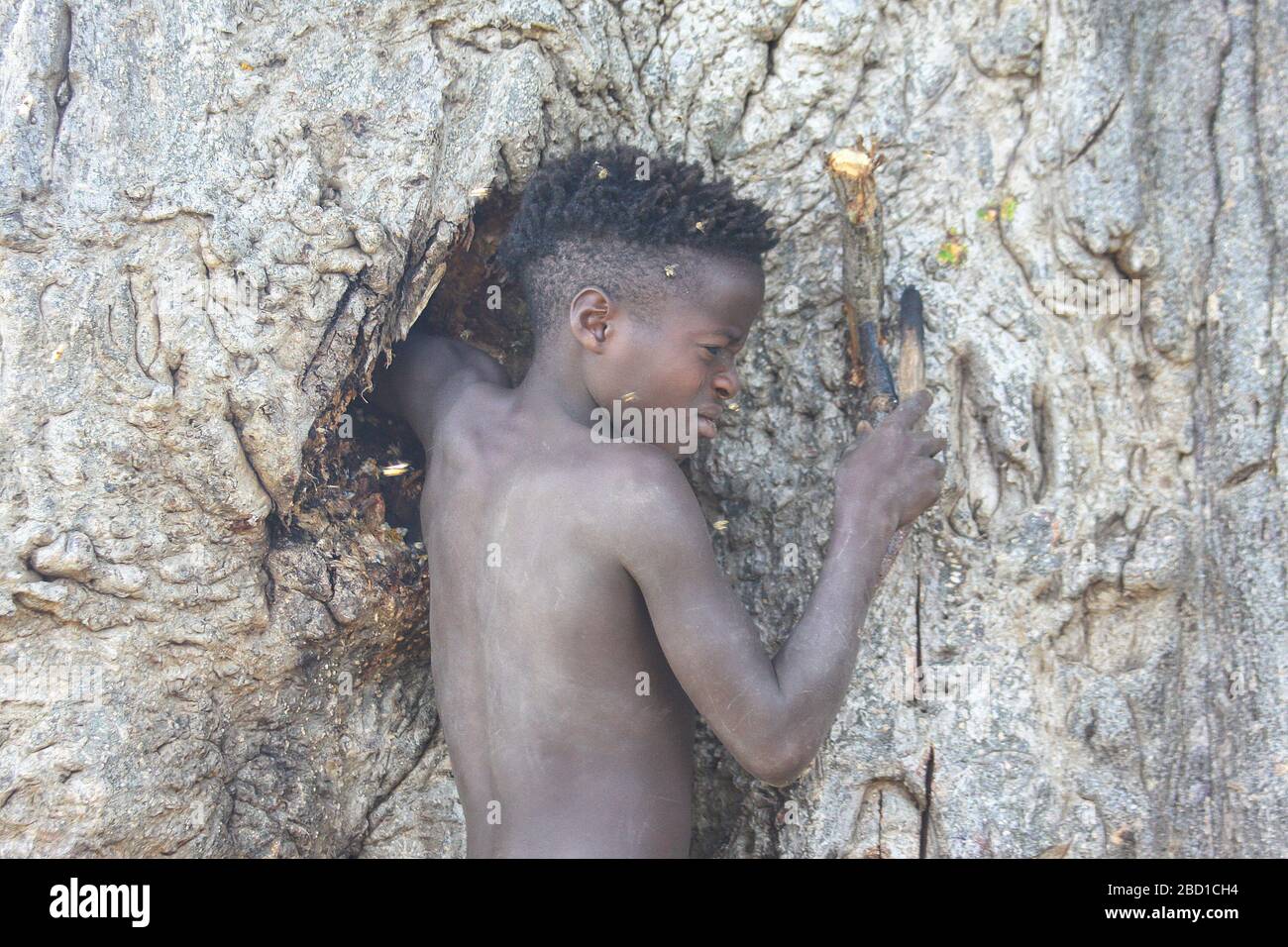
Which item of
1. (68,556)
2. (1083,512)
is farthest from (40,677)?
(1083,512)

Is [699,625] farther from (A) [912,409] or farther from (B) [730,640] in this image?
(A) [912,409]

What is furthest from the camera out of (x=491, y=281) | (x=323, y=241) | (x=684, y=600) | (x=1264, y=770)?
(x=491, y=281)

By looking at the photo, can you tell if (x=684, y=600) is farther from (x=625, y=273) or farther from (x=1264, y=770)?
(x=1264, y=770)

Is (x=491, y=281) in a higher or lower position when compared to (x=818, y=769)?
higher

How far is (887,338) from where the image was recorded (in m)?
2.28

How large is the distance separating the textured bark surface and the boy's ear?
0.40 meters

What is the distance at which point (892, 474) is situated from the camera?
2.09 meters

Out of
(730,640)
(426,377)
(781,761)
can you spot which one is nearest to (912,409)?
(730,640)

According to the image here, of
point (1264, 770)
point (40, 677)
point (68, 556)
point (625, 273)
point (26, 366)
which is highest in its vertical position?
point (625, 273)

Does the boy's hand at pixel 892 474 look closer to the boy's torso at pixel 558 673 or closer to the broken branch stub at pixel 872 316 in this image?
the broken branch stub at pixel 872 316

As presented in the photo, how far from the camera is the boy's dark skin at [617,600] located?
1.94m

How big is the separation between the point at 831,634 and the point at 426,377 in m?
1.02

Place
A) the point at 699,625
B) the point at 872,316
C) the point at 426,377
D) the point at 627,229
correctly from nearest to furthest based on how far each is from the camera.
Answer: the point at 699,625, the point at 627,229, the point at 872,316, the point at 426,377

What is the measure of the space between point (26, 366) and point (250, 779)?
0.92m
